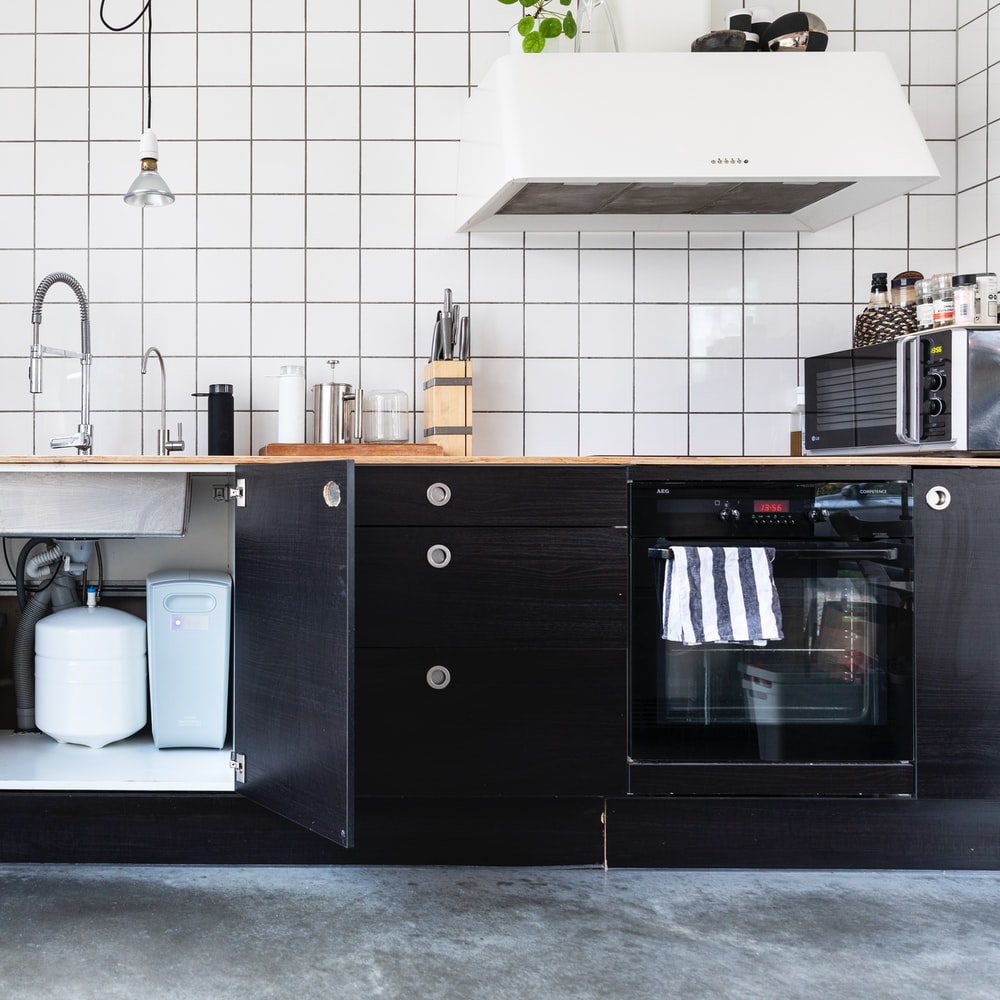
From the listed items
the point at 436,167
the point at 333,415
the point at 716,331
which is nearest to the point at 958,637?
the point at 716,331

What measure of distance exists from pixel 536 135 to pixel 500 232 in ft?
1.70

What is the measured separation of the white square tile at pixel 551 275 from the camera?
109 inches

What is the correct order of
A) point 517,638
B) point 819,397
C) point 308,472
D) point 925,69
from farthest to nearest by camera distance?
point 925,69
point 819,397
point 517,638
point 308,472

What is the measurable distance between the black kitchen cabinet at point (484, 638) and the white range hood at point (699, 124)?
0.77 m

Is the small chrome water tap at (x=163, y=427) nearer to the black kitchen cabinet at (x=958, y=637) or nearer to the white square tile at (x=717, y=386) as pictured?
the white square tile at (x=717, y=386)

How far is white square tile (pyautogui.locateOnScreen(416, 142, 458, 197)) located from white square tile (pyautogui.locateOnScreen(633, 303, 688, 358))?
65cm

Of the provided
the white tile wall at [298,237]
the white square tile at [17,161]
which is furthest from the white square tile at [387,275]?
the white square tile at [17,161]

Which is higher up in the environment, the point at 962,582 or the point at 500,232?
the point at 500,232

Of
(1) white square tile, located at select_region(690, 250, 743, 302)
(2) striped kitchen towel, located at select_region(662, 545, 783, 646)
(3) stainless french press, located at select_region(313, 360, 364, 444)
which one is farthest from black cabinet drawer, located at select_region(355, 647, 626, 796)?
(1) white square tile, located at select_region(690, 250, 743, 302)

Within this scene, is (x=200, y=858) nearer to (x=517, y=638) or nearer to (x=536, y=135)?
(x=517, y=638)

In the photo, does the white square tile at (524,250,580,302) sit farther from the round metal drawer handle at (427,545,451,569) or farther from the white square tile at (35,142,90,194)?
the white square tile at (35,142,90,194)

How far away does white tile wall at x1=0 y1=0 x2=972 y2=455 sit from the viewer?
2.71 m

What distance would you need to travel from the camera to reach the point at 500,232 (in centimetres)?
275

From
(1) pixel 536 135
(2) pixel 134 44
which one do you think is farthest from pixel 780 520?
(2) pixel 134 44
